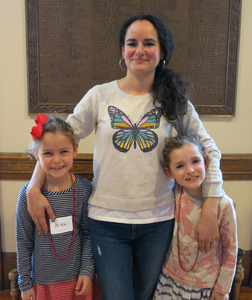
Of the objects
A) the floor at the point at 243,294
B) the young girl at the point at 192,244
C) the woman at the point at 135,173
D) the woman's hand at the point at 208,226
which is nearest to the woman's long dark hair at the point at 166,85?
the woman at the point at 135,173

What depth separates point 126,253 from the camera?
4.08 ft

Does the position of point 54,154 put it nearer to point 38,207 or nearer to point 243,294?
point 38,207

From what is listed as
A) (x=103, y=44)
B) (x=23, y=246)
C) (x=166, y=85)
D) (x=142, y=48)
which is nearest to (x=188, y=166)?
(x=166, y=85)

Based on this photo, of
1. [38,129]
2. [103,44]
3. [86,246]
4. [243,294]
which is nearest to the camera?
[38,129]

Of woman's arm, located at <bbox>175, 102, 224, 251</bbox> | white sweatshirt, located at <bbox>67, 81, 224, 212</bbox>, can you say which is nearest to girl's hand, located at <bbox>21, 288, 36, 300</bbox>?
white sweatshirt, located at <bbox>67, 81, 224, 212</bbox>

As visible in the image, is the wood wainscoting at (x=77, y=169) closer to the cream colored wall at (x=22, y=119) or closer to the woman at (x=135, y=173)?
the cream colored wall at (x=22, y=119)

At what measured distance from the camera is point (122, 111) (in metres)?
1.22

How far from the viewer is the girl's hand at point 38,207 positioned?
1173 millimetres

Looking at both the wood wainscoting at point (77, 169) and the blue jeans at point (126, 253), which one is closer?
the blue jeans at point (126, 253)

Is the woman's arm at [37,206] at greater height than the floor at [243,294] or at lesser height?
greater

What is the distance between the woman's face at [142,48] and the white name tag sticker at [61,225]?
2.44 ft

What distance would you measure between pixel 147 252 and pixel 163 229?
0.44 ft

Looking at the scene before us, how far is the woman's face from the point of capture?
47.2 inches

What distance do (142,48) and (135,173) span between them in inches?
22.1
